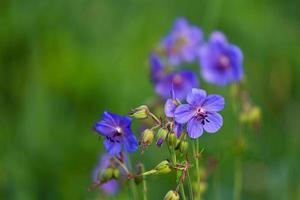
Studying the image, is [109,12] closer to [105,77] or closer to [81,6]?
[81,6]

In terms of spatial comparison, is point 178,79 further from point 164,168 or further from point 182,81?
point 164,168

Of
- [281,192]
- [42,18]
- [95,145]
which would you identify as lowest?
[281,192]

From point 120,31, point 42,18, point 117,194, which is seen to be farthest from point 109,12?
point 117,194

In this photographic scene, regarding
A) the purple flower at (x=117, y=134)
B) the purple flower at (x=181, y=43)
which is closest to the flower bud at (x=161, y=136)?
the purple flower at (x=117, y=134)

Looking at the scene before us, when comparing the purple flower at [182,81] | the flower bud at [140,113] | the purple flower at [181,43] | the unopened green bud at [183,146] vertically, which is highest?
the purple flower at [181,43]

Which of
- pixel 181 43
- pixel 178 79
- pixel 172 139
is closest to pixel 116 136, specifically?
pixel 172 139

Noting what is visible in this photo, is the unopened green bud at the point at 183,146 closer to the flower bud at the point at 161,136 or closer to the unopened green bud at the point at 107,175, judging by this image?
the flower bud at the point at 161,136
